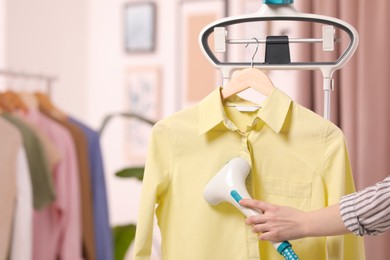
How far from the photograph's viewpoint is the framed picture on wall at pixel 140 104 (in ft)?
11.5

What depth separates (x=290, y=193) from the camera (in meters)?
1.42

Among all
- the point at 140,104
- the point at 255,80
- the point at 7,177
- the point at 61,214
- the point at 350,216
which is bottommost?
the point at 61,214

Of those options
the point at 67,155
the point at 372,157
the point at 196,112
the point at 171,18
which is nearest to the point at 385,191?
the point at 196,112

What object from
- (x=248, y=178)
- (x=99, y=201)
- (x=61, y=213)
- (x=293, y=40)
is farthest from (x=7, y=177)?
(x=293, y=40)

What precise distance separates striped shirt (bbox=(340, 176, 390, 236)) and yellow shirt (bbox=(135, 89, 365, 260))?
0.17 metres

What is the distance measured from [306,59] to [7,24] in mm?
1921

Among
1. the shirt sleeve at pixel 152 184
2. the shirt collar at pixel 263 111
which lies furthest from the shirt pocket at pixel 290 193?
the shirt sleeve at pixel 152 184

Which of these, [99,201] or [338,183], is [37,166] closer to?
[99,201]

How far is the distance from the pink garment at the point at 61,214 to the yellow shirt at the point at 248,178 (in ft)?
4.07

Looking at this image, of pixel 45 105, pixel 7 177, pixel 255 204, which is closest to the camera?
pixel 255 204

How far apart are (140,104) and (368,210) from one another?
2476 mm

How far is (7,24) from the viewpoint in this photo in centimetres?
333

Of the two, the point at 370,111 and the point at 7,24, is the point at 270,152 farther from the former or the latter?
the point at 7,24

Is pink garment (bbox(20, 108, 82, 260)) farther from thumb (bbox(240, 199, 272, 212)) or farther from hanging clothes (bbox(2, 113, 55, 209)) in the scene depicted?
thumb (bbox(240, 199, 272, 212))
